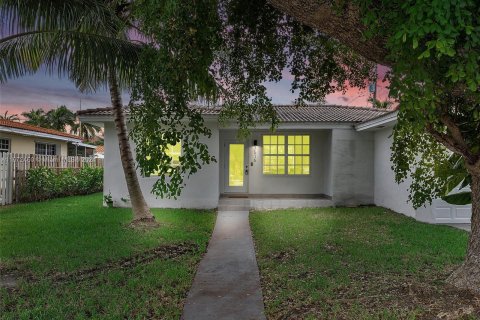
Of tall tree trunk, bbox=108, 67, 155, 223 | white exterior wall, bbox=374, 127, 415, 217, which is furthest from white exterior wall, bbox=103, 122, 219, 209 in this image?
white exterior wall, bbox=374, 127, 415, 217

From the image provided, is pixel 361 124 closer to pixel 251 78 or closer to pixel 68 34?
pixel 251 78

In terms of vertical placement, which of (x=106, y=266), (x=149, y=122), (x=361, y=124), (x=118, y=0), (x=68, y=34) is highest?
(x=118, y=0)

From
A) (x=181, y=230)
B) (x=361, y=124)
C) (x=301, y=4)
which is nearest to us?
(x=301, y=4)

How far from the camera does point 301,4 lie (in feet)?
13.2

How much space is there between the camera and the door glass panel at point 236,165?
15.5 m

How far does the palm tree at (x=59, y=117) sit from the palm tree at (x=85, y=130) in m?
1.57

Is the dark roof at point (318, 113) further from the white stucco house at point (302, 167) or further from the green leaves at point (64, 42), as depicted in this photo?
the green leaves at point (64, 42)

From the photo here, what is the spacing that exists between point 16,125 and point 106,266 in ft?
48.9

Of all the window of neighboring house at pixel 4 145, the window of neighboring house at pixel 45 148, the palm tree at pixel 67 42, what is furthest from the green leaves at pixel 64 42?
the window of neighboring house at pixel 45 148

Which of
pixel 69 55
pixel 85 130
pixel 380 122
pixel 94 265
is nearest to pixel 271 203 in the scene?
pixel 380 122

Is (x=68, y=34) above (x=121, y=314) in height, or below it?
above

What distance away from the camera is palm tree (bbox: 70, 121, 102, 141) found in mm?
45375

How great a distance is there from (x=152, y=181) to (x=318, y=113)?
6.89m

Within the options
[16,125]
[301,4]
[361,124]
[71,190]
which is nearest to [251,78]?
[301,4]
